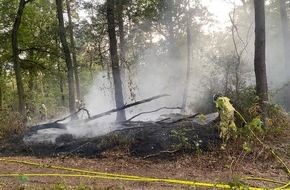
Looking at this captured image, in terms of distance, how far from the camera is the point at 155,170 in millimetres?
6258

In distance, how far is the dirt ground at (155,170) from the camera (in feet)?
16.9

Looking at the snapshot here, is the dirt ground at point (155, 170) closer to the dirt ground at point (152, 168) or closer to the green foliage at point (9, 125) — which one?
the dirt ground at point (152, 168)

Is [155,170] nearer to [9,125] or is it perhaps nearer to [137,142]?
[137,142]

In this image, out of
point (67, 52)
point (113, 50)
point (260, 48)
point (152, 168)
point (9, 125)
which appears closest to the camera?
point (152, 168)

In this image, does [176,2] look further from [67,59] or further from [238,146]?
[238,146]

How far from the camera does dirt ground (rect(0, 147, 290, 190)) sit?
203 inches

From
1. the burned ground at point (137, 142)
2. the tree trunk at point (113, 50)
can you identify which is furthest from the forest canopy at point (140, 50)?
the burned ground at point (137, 142)

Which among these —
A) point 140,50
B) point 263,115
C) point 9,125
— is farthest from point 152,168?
point 140,50

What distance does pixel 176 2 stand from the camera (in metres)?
17.7

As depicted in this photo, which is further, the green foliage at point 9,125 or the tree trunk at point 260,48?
the green foliage at point 9,125

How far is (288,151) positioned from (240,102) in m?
1.81

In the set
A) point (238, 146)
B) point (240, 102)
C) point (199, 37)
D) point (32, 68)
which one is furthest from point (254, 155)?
point (199, 37)

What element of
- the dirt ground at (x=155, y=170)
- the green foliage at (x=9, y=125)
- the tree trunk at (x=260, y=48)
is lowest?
the dirt ground at (x=155, y=170)

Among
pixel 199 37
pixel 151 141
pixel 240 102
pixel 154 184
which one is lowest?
pixel 154 184
